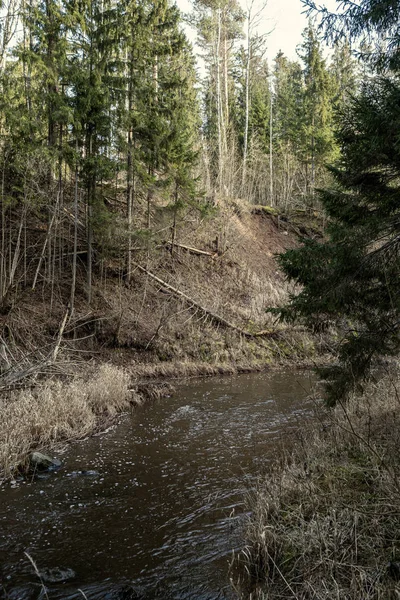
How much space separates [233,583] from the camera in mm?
4164

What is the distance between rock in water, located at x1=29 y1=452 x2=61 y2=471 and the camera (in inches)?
296

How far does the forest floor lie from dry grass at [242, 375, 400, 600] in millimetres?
4603

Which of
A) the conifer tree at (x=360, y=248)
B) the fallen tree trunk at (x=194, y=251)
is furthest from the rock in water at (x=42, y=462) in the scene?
the fallen tree trunk at (x=194, y=251)

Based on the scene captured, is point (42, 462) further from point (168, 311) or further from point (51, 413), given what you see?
point (168, 311)

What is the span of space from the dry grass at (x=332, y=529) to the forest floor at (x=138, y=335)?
460 cm

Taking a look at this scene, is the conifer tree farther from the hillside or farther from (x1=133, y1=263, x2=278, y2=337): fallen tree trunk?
(x1=133, y1=263, x2=278, y2=337): fallen tree trunk

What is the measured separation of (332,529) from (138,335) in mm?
13564

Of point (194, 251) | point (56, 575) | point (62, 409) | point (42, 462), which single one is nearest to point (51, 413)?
point (62, 409)

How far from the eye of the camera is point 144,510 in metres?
6.01

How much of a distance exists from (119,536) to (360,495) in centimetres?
278

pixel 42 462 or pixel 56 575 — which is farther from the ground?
pixel 56 575

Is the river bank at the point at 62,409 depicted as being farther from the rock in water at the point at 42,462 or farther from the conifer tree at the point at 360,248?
the conifer tree at the point at 360,248

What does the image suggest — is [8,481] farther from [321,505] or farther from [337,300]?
[337,300]

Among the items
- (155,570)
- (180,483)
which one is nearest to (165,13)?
(180,483)
